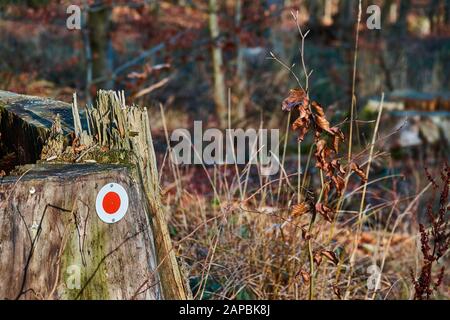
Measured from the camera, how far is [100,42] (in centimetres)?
773

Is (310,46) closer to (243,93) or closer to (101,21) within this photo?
(243,93)

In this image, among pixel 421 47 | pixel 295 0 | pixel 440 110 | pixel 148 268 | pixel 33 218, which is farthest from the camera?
pixel 421 47

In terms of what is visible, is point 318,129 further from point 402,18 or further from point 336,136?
point 402,18

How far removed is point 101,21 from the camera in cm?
763

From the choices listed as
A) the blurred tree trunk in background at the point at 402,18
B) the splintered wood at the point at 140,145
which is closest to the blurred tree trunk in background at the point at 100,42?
the splintered wood at the point at 140,145

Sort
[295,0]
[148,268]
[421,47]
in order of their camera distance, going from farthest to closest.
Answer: [421,47] → [295,0] → [148,268]

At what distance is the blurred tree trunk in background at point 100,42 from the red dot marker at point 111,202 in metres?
5.29

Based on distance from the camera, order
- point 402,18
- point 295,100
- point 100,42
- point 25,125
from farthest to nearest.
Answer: point 402,18 < point 100,42 < point 25,125 < point 295,100

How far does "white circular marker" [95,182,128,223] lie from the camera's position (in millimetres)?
2309

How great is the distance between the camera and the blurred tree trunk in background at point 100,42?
7621 mm

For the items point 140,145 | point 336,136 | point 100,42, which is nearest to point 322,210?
point 336,136

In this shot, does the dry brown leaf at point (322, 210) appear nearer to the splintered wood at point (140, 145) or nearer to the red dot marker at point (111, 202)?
the splintered wood at point (140, 145)
